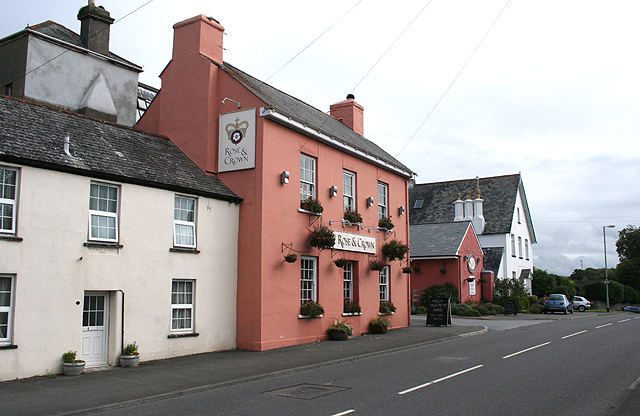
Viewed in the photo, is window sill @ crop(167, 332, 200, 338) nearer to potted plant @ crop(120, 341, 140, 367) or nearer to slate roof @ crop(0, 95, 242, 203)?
potted plant @ crop(120, 341, 140, 367)

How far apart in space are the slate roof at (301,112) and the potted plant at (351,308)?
5.77 meters

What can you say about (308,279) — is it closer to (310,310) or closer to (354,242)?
(310,310)

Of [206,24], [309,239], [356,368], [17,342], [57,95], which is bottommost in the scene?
[356,368]

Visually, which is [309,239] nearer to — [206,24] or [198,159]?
[198,159]

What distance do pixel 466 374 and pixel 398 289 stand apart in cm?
1244

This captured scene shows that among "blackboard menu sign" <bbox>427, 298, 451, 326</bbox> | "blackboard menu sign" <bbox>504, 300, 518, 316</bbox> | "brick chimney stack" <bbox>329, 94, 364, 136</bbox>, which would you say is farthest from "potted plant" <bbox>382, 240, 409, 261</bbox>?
"blackboard menu sign" <bbox>504, 300, 518, 316</bbox>

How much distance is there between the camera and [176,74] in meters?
18.8

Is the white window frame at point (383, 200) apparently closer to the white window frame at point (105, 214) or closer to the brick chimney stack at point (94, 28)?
the white window frame at point (105, 214)

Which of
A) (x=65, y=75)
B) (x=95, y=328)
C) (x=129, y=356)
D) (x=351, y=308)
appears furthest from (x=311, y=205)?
(x=65, y=75)

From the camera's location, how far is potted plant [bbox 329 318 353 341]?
1877cm

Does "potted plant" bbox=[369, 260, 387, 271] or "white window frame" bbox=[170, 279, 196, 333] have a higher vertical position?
"potted plant" bbox=[369, 260, 387, 271]

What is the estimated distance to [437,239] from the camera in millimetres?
37500

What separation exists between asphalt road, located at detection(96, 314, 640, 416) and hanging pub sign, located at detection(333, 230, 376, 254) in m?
4.85

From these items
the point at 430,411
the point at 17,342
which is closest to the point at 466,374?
the point at 430,411
